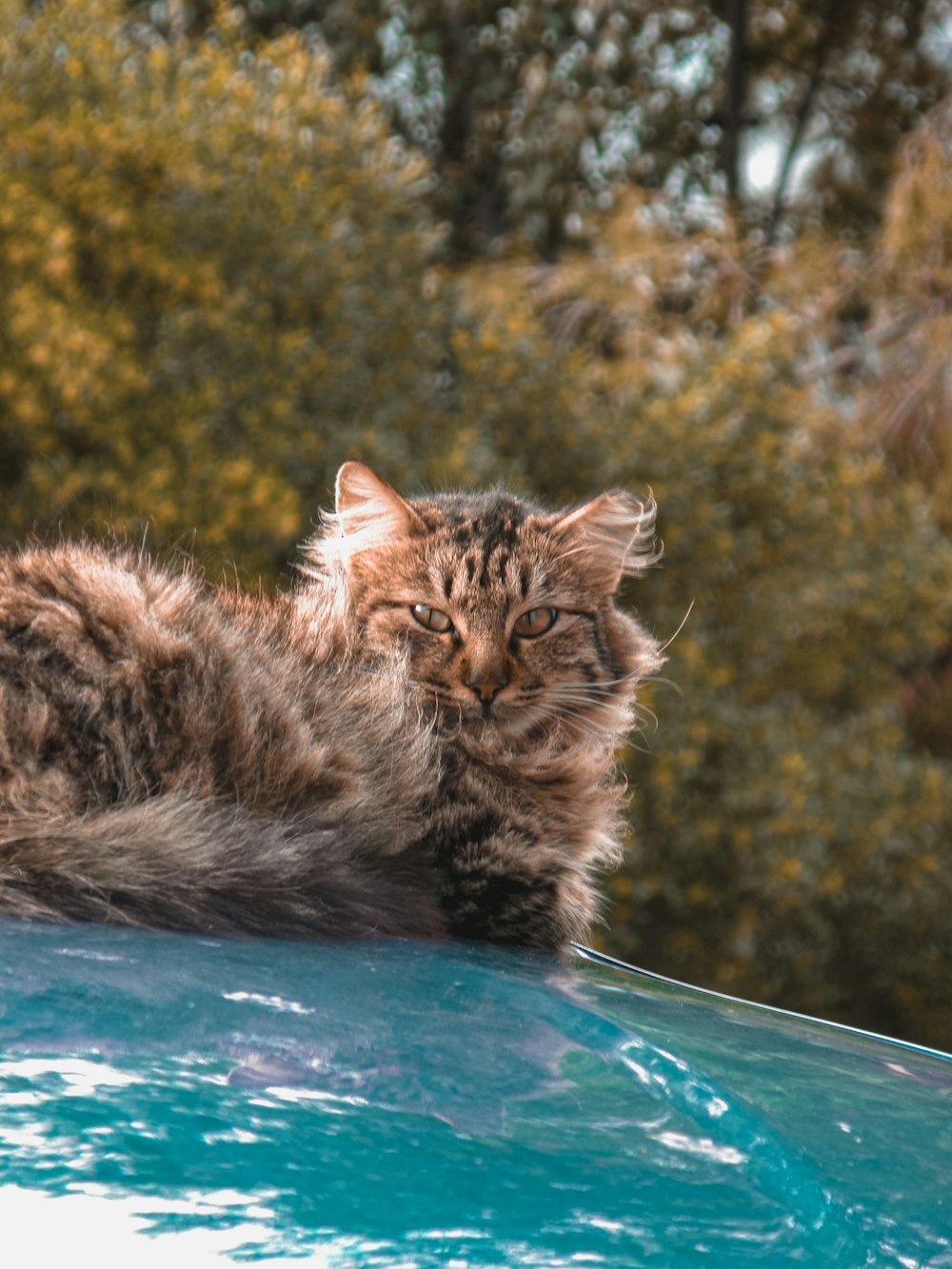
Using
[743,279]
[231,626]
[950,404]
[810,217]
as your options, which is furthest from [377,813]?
[810,217]

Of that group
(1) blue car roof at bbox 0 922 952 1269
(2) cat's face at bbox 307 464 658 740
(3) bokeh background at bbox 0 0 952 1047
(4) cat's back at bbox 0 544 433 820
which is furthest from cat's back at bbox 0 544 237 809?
(3) bokeh background at bbox 0 0 952 1047

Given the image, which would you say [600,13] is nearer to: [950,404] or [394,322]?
[950,404]

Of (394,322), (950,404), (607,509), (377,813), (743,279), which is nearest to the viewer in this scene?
(377,813)

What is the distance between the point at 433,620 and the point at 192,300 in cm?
407

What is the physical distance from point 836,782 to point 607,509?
5.15m

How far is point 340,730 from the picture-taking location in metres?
2.15

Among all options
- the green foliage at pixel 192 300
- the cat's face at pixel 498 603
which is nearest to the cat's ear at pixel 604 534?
the cat's face at pixel 498 603

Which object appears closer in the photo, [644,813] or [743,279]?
[644,813]

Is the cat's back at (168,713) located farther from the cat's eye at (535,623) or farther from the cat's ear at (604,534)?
the cat's ear at (604,534)

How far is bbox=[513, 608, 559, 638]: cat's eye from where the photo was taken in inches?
112

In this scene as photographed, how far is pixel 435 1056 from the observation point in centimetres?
123

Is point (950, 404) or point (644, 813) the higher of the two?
point (950, 404)

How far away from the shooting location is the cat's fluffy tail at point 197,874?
173 centimetres

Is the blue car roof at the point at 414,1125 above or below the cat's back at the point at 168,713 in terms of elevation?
below
